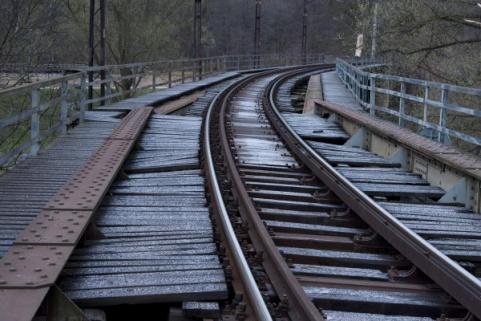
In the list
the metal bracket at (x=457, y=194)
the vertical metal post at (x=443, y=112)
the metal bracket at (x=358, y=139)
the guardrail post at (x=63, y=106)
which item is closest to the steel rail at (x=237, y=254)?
the metal bracket at (x=457, y=194)

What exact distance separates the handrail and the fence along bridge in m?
0.15

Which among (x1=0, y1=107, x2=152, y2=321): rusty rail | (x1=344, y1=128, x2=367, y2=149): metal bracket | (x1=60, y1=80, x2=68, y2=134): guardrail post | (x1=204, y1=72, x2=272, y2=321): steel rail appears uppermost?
(x1=60, y1=80, x2=68, y2=134): guardrail post

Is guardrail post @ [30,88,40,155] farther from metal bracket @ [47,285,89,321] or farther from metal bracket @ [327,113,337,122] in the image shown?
metal bracket @ [327,113,337,122]

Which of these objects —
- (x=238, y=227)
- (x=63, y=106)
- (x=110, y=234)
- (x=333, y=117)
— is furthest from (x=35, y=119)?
(x=333, y=117)

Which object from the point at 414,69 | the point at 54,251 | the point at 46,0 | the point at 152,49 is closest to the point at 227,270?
the point at 54,251

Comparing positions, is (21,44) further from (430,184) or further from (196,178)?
(430,184)

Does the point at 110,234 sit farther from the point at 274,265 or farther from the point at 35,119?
the point at 35,119

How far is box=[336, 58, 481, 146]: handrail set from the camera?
33.1ft

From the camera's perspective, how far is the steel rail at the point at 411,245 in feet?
15.2

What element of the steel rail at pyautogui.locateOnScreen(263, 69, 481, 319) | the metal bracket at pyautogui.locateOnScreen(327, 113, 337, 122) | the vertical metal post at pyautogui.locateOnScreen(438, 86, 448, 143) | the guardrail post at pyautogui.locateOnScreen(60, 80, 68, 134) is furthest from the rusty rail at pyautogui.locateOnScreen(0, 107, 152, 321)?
the metal bracket at pyautogui.locateOnScreen(327, 113, 337, 122)

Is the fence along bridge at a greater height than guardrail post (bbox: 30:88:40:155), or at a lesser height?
lesser

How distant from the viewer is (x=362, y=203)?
7.06 metres

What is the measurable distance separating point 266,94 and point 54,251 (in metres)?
21.1

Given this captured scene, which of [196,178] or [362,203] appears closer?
[362,203]
